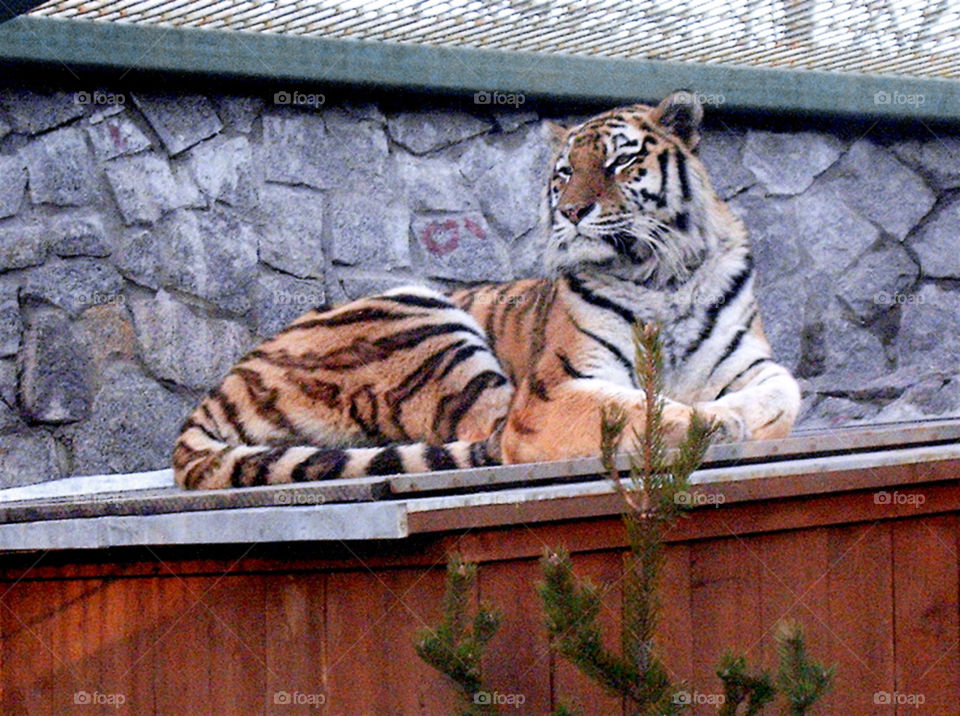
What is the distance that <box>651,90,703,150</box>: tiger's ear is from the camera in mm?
4332

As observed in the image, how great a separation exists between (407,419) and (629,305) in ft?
2.40

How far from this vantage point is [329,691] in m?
2.71

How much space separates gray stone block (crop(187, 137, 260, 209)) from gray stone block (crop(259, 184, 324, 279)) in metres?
0.08

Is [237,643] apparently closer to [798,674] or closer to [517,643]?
[517,643]

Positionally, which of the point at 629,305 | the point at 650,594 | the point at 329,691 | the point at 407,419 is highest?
the point at 629,305

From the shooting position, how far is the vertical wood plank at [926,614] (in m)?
2.90

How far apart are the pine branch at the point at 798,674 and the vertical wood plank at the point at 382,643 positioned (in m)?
0.61

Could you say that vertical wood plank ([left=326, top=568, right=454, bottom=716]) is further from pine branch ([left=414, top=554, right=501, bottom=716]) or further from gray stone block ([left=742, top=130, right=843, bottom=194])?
gray stone block ([left=742, top=130, right=843, bottom=194])

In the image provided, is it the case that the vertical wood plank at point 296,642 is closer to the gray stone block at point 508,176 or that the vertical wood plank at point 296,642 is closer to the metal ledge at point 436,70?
the metal ledge at point 436,70

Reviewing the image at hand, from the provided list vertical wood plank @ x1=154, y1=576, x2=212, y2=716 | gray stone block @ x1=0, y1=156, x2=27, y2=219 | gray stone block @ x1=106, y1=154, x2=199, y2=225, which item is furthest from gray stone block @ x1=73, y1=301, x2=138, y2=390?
vertical wood plank @ x1=154, y1=576, x2=212, y2=716

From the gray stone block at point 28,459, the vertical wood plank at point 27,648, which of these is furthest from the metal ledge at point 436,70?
the vertical wood plank at point 27,648

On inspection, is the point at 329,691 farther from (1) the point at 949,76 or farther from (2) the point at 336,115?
(1) the point at 949,76

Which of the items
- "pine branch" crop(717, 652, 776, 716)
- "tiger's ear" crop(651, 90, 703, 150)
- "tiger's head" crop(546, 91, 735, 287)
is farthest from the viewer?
"tiger's ear" crop(651, 90, 703, 150)

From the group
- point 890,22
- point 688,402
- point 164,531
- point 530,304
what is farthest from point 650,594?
point 890,22
